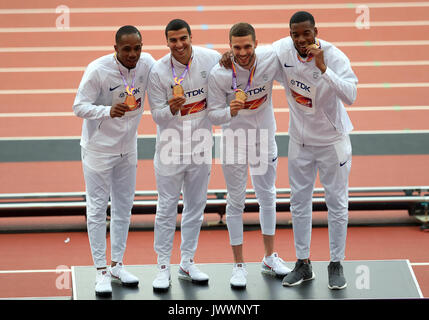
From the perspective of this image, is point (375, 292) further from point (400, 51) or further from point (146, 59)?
point (400, 51)

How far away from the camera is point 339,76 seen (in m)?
4.23

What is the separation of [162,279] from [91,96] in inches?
48.6

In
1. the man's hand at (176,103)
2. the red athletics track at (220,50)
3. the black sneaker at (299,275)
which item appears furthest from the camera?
the red athletics track at (220,50)

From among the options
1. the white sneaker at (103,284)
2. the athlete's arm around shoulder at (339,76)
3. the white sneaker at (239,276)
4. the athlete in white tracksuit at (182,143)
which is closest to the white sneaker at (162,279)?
the athlete in white tracksuit at (182,143)

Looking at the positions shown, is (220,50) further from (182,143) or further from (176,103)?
(176,103)

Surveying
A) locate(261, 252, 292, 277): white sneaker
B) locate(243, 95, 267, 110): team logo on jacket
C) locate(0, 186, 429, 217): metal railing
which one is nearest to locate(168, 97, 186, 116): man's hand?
locate(243, 95, 267, 110): team logo on jacket

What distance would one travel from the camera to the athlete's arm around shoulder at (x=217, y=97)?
4293mm

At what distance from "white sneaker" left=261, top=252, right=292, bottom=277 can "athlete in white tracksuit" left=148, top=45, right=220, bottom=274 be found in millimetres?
568

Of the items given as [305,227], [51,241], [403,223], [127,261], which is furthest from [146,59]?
[403,223]

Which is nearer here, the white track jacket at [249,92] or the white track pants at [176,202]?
the white track jacket at [249,92]

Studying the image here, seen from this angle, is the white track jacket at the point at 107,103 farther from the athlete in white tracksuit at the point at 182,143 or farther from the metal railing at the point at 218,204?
the metal railing at the point at 218,204

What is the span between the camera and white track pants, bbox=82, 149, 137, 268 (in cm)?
450

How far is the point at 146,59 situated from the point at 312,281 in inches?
70.1

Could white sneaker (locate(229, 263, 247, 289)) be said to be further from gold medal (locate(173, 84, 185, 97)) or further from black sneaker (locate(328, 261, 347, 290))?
gold medal (locate(173, 84, 185, 97))
